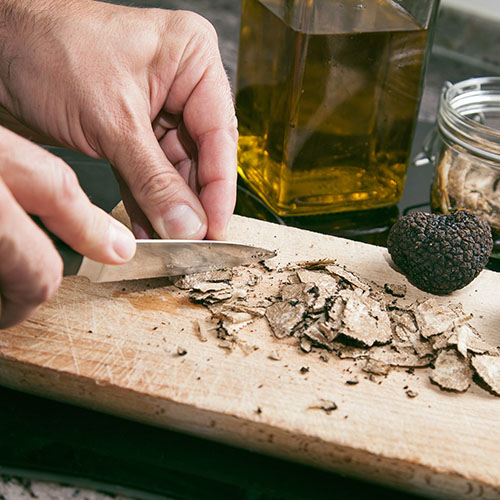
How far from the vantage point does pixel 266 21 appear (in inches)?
39.8

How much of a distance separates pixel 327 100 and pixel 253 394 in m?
0.52

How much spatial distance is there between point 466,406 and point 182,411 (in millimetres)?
359

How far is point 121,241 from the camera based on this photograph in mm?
722

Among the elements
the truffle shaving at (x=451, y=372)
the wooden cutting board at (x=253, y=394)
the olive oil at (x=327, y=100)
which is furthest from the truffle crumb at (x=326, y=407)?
the olive oil at (x=327, y=100)

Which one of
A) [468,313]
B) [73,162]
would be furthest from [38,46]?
[468,313]

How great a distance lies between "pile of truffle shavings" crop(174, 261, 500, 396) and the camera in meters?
0.80

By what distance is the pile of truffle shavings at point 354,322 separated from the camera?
80cm

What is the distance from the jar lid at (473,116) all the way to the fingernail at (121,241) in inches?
24.6

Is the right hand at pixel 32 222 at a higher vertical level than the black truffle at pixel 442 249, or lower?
higher

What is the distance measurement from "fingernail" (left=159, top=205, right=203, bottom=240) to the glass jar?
49cm

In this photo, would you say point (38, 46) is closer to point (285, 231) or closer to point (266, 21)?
point (266, 21)

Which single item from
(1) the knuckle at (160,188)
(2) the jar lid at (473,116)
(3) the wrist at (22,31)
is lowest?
(1) the knuckle at (160,188)

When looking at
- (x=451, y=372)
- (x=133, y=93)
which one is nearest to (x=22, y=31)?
(x=133, y=93)

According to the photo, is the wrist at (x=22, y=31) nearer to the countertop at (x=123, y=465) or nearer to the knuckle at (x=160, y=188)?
the knuckle at (x=160, y=188)
